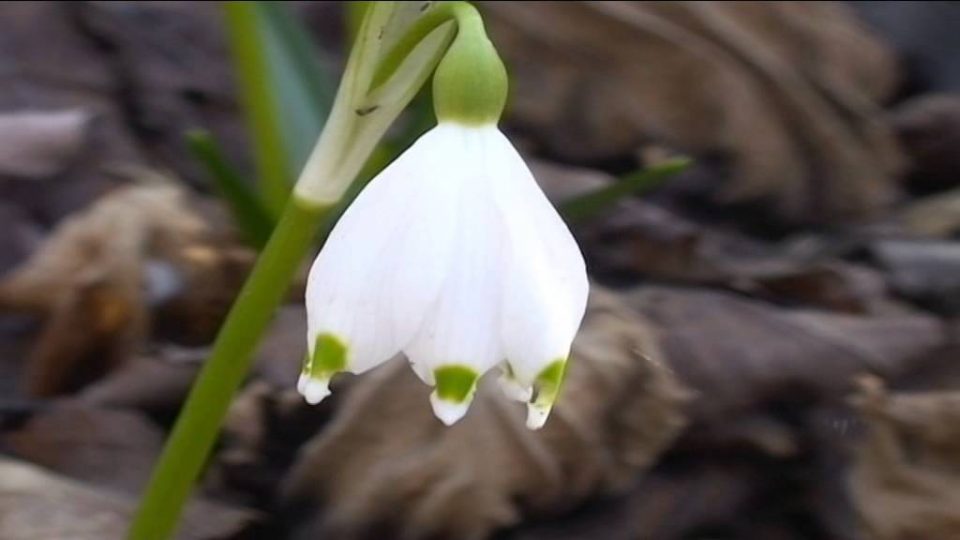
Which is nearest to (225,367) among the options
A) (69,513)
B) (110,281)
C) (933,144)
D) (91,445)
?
(69,513)

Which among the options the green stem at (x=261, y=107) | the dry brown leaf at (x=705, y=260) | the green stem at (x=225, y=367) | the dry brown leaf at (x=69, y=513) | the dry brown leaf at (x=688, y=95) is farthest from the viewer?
the dry brown leaf at (x=688, y=95)

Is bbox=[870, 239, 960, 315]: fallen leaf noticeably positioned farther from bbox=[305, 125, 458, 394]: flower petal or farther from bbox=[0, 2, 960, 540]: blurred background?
bbox=[305, 125, 458, 394]: flower petal

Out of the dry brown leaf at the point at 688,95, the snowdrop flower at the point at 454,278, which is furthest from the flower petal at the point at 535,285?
the dry brown leaf at the point at 688,95

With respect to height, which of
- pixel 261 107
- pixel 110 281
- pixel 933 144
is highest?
pixel 261 107

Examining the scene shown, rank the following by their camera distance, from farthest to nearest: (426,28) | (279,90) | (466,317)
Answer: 1. (279,90)
2. (426,28)
3. (466,317)

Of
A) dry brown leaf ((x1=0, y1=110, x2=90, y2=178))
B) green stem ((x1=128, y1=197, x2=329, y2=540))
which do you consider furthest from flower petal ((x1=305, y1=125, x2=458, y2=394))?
dry brown leaf ((x1=0, y1=110, x2=90, y2=178))

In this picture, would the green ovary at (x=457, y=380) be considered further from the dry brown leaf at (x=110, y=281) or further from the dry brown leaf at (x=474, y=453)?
the dry brown leaf at (x=110, y=281)

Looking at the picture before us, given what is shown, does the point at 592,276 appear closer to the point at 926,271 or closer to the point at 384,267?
the point at 926,271
